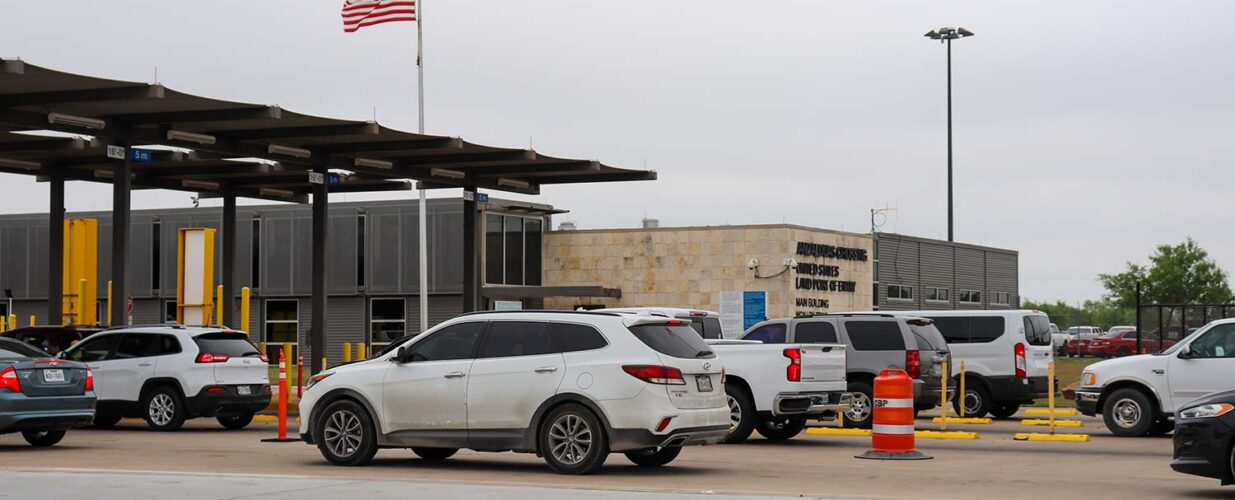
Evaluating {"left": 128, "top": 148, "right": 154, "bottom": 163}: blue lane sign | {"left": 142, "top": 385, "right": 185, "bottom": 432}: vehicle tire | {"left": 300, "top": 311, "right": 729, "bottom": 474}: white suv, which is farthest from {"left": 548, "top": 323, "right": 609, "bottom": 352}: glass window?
{"left": 128, "top": 148, "right": 154, "bottom": 163}: blue lane sign

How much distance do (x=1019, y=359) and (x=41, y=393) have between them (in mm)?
16203

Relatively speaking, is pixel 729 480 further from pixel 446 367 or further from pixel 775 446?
pixel 775 446

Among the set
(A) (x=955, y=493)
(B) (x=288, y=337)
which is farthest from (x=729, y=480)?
(B) (x=288, y=337)

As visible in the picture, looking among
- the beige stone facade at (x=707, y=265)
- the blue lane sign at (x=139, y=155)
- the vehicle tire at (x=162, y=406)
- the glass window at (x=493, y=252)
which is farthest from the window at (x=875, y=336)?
the glass window at (x=493, y=252)

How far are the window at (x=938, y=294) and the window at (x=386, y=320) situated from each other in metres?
18.5

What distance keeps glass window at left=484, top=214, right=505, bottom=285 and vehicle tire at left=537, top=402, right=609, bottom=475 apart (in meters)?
33.0

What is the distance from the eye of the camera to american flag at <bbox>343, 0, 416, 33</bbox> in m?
38.1

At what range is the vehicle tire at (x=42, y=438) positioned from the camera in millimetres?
20891

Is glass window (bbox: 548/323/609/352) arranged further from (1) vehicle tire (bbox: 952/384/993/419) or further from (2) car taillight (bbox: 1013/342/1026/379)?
(2) car taillight (bbox: 1013/342/1026/379)

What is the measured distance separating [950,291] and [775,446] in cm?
3820

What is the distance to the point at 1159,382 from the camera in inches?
893

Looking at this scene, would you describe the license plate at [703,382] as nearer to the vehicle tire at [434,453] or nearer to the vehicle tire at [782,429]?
the vehicle tire at [434,453]

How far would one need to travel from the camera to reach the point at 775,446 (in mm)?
21188

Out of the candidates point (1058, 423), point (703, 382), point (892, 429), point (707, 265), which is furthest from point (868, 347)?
point (707, 265)
